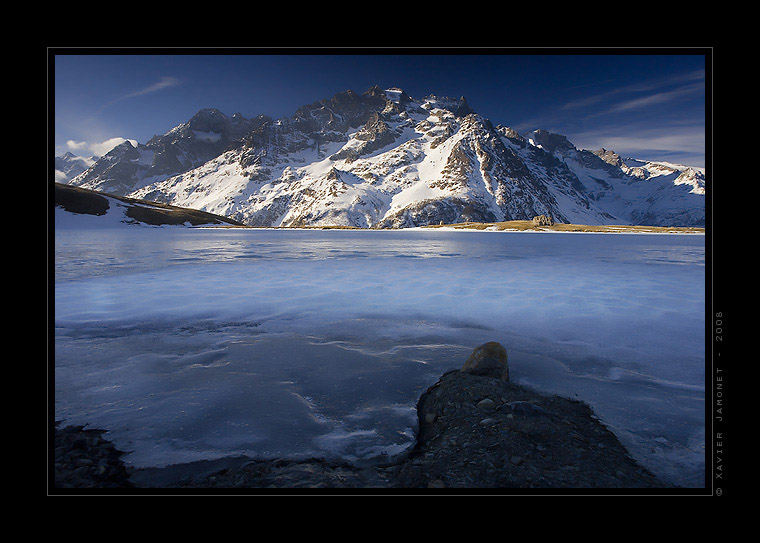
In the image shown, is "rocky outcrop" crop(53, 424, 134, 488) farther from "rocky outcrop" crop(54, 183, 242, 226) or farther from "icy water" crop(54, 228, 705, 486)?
"rocky outcrop" crop(54, 183, 242, 226)

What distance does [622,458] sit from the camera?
409 cm

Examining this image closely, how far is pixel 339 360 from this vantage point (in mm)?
7609

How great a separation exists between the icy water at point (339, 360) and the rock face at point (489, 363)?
24.6 inches

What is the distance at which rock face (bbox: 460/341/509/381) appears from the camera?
629cm

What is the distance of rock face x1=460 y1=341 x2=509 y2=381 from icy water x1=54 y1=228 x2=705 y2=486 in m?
0.62

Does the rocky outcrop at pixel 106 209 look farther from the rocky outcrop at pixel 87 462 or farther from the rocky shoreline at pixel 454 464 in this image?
the rocky shoreline at pixel 454 464

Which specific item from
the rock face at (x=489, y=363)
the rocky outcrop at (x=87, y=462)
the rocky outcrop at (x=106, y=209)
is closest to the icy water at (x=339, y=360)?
the rocky outcrop at (x=87, y=462)

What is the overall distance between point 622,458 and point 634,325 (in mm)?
8147

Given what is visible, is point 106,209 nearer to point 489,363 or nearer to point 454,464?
point 489,363

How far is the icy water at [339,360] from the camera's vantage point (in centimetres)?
468

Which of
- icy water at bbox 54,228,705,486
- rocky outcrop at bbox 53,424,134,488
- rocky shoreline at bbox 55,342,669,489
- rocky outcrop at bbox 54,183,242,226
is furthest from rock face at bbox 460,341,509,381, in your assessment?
rocky outcrop at bbox 54,183,242,226

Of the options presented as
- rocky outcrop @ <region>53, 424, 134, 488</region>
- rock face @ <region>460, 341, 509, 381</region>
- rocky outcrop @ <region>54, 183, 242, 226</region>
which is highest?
rocky outcrop @ <region>54, 183, 242, 226</region>

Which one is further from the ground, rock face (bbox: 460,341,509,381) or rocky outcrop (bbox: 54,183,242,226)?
rocky outcrop (bbox: 54,183,242,226)
